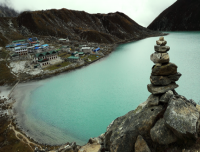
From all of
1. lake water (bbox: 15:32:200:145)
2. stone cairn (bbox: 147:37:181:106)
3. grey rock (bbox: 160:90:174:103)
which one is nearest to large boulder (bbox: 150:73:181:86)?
stone cairn (bbox: 147:37:181:106)

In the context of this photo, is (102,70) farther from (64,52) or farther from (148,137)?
(148,137)

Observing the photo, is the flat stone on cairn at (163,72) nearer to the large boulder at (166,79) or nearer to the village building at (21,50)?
the large boulder at (166,79)

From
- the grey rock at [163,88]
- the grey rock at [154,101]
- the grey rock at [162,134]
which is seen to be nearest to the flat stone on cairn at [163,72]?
the grey rock at [163,88]

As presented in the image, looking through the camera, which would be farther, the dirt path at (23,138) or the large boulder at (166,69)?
the dirt path at (23,138)

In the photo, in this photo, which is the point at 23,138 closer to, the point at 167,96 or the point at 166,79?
the point at 167,96

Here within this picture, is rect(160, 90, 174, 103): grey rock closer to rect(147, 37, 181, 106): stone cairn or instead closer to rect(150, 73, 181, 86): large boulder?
rect(147, 37, 181, 106): stone cairn

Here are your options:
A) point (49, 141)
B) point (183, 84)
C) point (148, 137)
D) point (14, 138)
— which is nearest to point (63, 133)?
point (49, 141)
